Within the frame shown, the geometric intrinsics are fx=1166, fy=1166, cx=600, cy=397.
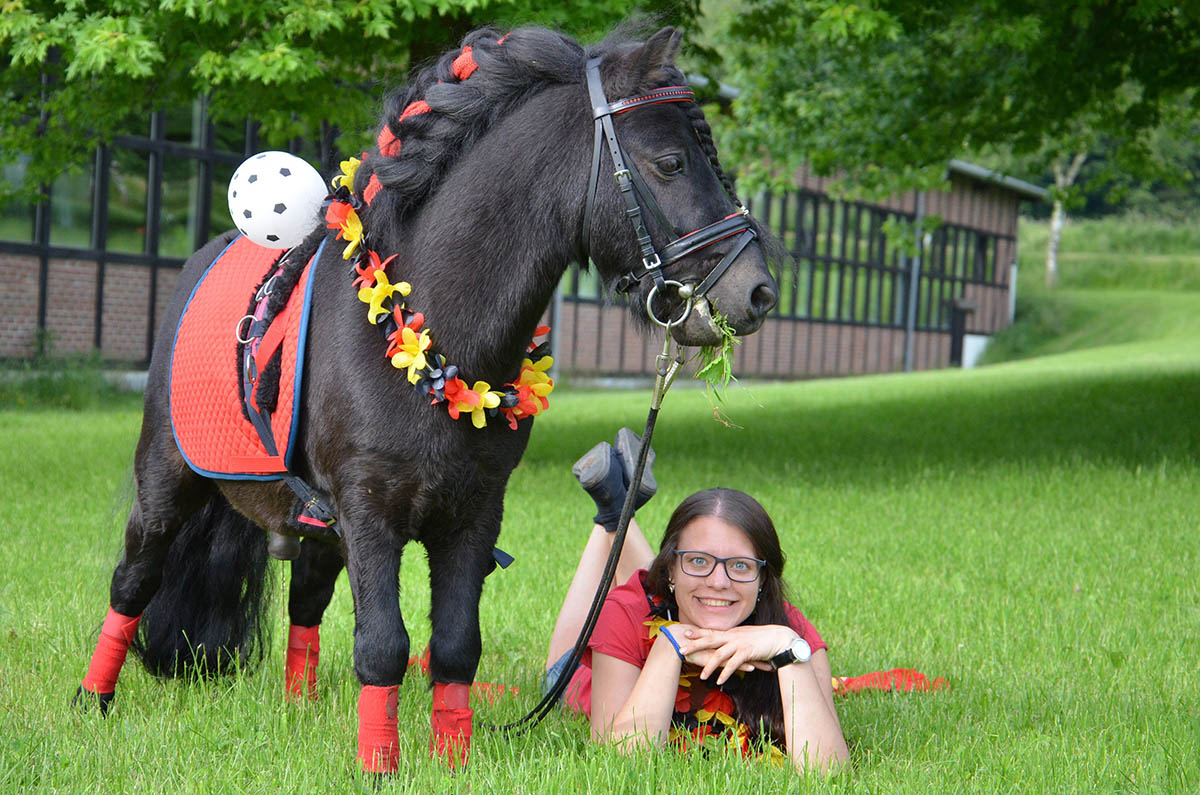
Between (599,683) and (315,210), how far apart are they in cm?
174

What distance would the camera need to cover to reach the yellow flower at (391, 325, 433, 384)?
2.95 metres

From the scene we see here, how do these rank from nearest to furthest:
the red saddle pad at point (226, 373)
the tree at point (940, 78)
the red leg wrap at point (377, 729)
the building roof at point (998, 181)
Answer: the red leg wrap at point (377, 729) < the red saddle pad at point (226, 373) < the tree at point (940, 78) < the building roof at point (998, 181)

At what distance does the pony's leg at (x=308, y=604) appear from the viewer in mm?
4367

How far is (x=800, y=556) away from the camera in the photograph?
730cm

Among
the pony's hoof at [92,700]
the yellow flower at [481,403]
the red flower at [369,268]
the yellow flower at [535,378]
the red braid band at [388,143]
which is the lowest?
the pony's hoof at [92,700]

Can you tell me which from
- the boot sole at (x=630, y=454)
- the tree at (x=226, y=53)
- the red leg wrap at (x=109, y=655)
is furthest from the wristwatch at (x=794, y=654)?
the tree at (x=226, y=53)

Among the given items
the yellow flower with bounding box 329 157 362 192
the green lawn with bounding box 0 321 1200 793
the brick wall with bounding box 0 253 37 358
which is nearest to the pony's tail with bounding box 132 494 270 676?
the green lawn with bounding box 0 321 1200 793

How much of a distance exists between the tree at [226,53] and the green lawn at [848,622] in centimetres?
317

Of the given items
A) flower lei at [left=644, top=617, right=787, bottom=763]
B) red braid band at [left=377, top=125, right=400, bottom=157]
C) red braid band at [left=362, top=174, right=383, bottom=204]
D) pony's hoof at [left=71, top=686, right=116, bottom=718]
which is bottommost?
pony's hoof at [left=71, top=686, right=116, bottom=718]

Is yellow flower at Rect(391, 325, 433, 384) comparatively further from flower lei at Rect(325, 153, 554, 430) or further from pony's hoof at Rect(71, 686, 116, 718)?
pony's hoof at Rect(71, 686, 116, 718)

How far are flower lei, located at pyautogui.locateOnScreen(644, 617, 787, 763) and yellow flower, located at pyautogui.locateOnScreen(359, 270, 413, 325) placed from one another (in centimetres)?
130

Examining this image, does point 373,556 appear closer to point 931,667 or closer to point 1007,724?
point 1007,724

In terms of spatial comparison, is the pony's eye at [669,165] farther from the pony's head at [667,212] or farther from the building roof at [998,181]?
the building roof at [998,181]

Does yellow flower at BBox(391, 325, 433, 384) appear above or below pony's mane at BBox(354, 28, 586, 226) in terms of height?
below
